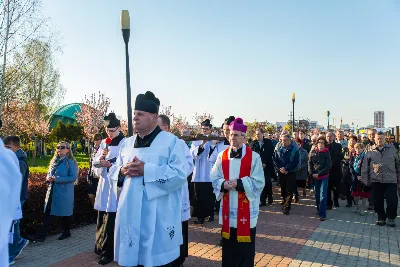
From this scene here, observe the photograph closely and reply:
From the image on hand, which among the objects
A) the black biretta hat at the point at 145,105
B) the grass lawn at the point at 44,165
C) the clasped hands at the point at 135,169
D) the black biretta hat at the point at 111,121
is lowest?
the grass lawn at the point at 44,165

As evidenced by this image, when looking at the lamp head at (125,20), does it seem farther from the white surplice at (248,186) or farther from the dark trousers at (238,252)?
the dark trousers at (238,252)

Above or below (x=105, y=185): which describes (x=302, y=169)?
below

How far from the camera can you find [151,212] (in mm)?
3570

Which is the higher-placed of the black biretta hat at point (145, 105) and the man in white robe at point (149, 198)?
the black biretta hat at point (145, 105)

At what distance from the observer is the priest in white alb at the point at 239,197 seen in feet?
16.3

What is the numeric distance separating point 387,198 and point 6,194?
864 centimetres

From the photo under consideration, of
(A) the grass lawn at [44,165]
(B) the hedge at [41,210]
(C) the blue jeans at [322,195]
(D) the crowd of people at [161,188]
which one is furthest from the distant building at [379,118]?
(B) the hedge at [41,210]

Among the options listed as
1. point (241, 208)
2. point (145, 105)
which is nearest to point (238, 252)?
point (241, 208)

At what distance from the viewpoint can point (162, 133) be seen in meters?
3.88

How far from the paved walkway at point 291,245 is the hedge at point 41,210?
36 centimetres

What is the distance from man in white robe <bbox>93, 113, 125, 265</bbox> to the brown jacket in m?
6.12

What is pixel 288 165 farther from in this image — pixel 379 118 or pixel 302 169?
pixel 379 118

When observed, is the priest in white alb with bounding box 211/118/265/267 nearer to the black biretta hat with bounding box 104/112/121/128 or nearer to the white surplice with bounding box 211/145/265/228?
the white surplice with bounding box 211/145/265/228

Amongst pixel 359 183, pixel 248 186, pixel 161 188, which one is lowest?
pixel 359 183
